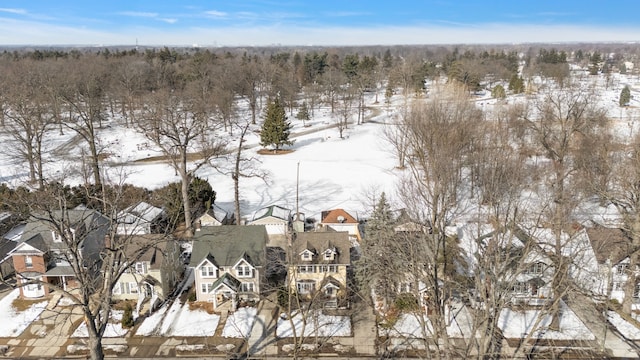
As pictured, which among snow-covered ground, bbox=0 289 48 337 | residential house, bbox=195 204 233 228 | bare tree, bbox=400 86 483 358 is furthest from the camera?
residential house, bbox=195 204 233 228

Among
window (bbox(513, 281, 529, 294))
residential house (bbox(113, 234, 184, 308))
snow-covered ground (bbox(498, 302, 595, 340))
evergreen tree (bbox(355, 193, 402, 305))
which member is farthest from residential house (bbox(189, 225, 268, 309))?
window (bbox(513, 281, 529, 294))

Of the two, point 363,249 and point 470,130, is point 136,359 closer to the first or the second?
point 363,249

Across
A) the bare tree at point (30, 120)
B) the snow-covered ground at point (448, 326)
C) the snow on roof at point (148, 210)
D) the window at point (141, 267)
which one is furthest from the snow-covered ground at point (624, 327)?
the bare tree at point (30, 120)

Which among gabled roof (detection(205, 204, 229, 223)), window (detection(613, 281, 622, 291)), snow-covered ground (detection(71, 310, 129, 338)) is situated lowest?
snow-covered ground (detection(71, 310, 129, 338))

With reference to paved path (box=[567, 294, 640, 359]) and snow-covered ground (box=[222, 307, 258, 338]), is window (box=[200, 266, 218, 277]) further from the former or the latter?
paved path (box=[567, 294, 640, 359])

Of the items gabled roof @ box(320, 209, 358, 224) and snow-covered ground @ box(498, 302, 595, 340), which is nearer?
snow-covered ground @ box(498, 302, 595, 340)

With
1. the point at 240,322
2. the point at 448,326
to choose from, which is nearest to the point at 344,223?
the point at 240,322

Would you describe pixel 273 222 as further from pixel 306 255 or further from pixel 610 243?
pixel 610 243
